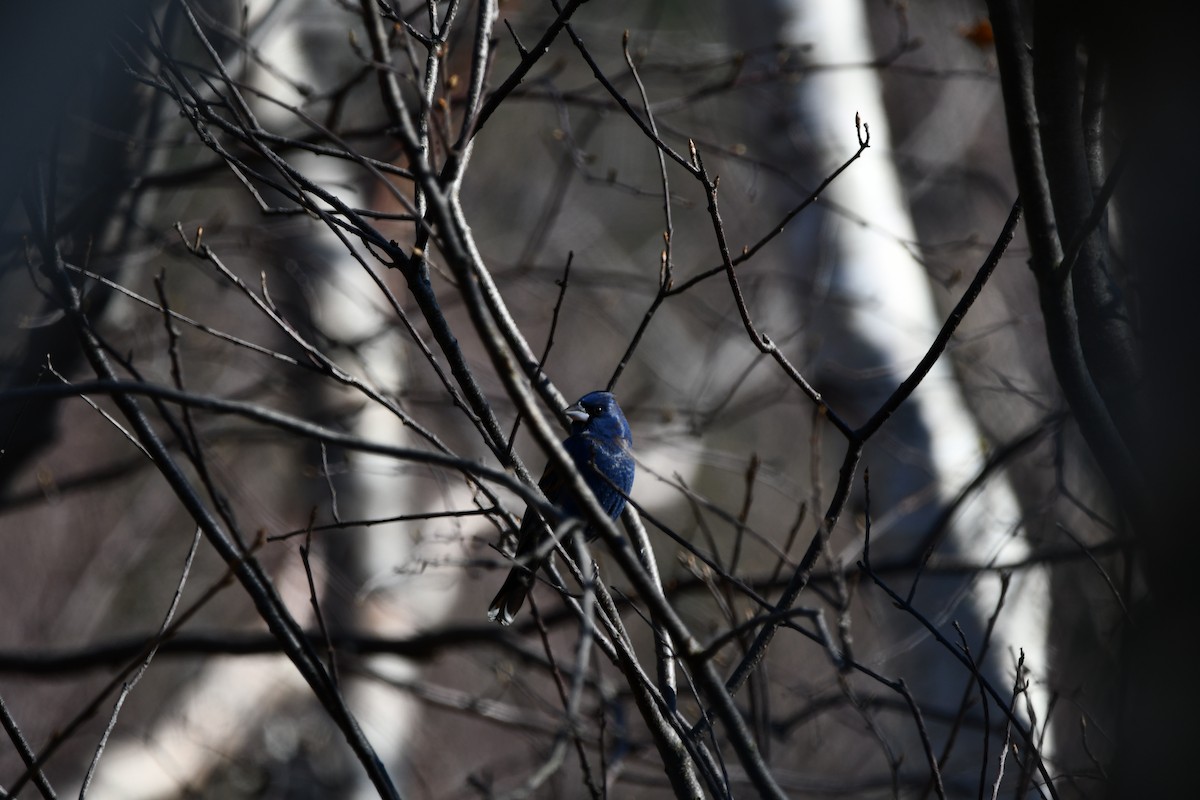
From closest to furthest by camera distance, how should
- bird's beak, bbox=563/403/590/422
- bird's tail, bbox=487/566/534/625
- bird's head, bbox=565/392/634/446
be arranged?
bird's tail, bbox=487/566/534/625, bird's beak, bbox=563/403/590/422, bird's head, bbox=565/392/634/446

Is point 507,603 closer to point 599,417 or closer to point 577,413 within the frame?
point 577,413

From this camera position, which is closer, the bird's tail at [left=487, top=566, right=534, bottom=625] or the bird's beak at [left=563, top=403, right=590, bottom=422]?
the bird's tail at [left=487, top=566, right=534, bottom=625]

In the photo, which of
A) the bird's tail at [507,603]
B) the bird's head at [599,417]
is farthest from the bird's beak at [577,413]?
the bird's tail at [507,603]

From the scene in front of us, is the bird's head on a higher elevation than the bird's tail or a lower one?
higher

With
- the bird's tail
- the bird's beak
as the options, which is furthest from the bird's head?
the bird's tail

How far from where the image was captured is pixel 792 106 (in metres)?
4.71

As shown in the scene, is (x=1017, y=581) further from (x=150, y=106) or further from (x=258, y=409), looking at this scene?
(x=150, y=106)

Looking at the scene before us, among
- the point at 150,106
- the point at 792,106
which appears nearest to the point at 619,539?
the point at 150,106

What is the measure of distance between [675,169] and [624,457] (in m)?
8.55

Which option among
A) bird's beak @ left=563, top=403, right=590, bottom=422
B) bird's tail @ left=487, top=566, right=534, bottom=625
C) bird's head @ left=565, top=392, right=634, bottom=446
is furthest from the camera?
bird's head @ left=565, top=392, right=634, bottom=446

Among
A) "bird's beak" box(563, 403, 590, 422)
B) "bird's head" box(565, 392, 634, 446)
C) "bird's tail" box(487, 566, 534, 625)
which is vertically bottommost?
"bird's tail" box(487, 566, 534, 625)

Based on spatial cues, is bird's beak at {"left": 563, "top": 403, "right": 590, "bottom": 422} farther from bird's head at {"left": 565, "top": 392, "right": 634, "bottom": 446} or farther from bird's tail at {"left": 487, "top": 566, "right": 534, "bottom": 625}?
bird's tail at {"left": 487, "top": 566, "right": 534, "bottom": 625}

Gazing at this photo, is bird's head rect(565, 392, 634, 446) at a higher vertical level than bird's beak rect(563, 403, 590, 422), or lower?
higher

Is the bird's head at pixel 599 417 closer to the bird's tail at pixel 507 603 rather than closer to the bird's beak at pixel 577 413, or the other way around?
the bird's beak at pixel 577 413
